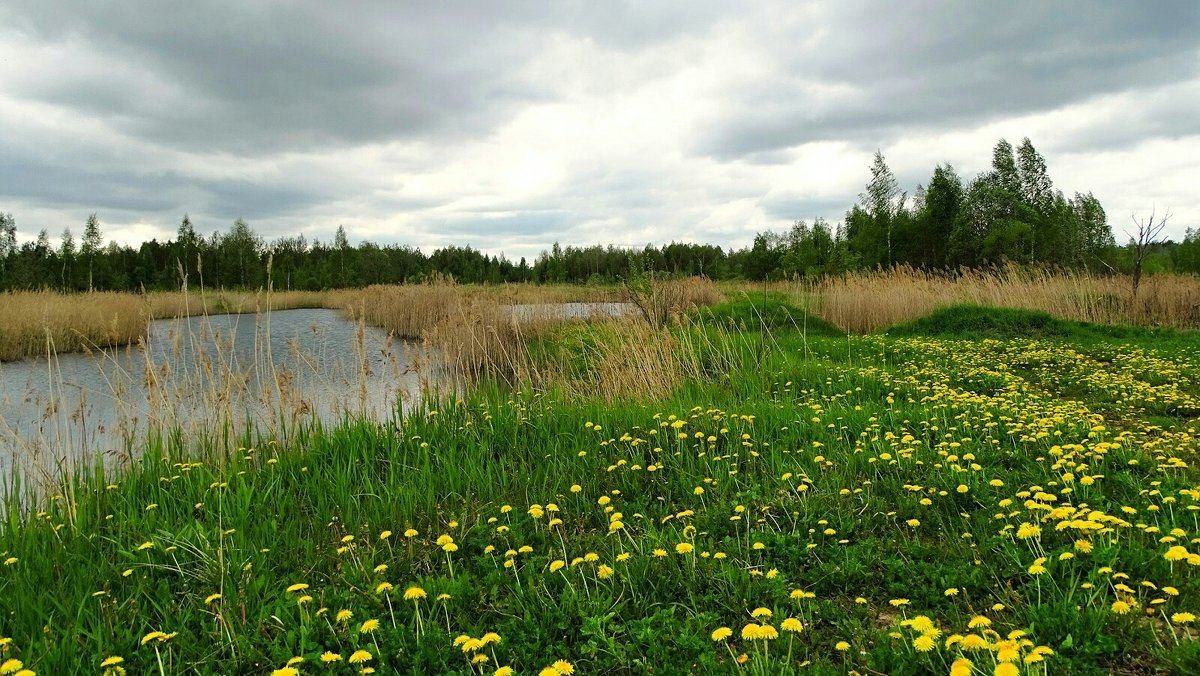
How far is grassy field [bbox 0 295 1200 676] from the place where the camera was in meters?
2.25

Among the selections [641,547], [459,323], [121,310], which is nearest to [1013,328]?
[459,323]

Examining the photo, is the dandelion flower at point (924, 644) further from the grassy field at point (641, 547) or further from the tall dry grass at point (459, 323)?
the tall dry grass at point (459, 323)

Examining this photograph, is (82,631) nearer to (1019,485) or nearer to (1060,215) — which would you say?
(1019,485)

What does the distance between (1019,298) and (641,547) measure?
48.6 ft

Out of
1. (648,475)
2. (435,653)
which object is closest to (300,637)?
(435,653)

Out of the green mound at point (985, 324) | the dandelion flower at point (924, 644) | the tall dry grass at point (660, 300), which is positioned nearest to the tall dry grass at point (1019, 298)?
the green mound at point (985, 324)

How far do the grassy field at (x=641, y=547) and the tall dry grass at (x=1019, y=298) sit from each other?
900 cm

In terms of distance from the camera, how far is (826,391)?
6539 mm

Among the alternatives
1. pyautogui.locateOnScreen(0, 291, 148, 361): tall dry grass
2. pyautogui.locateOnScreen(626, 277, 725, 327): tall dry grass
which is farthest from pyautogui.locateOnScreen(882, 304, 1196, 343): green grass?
pyautogui.locateOnScreen(0, 291, 148, 361): tall dry grass

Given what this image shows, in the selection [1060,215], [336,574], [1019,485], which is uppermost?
[1060,215]

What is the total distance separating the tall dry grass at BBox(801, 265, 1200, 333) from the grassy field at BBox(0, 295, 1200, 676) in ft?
29.5

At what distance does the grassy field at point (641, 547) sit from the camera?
2.25 metres

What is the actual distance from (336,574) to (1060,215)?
38.2 metres

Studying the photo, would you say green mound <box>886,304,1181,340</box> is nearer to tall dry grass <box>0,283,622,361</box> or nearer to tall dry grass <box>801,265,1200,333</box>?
tall dry grass <box>801,265,1200,333</box>
